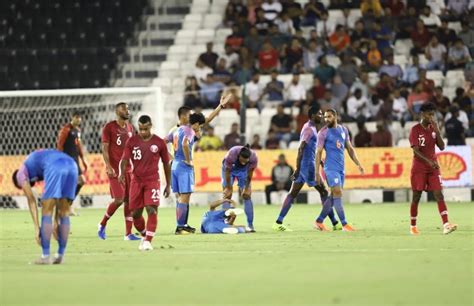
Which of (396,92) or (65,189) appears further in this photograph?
(396,92)

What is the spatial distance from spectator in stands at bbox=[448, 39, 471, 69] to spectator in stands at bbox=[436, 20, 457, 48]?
0.93 feet

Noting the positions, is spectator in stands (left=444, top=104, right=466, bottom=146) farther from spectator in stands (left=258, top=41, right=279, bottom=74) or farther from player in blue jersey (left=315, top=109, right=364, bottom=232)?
player in blue jersey (left=315, top=109, right=364, bottom=232)

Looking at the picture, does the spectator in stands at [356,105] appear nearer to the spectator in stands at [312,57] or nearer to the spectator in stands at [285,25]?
the spectator in stands at [312,57]

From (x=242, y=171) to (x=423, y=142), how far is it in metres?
3.30

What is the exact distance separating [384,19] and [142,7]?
311 inches

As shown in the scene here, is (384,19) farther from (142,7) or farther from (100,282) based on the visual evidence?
(100,282)

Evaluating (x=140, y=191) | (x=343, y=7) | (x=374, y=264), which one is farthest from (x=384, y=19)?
(x=374, y=264)

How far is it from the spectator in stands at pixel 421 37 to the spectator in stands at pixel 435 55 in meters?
0.41

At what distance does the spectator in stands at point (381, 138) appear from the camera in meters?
32.3

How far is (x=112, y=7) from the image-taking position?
38.1 meters

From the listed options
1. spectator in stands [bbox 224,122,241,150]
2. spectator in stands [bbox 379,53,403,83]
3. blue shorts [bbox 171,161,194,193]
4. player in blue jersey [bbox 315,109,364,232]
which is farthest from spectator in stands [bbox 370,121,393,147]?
blue shorts [bbox 171,161,194,193]

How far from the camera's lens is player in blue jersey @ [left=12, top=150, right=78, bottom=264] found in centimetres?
1384

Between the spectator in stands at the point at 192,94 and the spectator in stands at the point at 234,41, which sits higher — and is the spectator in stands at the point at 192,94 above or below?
below

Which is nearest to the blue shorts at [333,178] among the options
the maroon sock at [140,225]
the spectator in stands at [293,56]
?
the maroon sock at [140,225]
